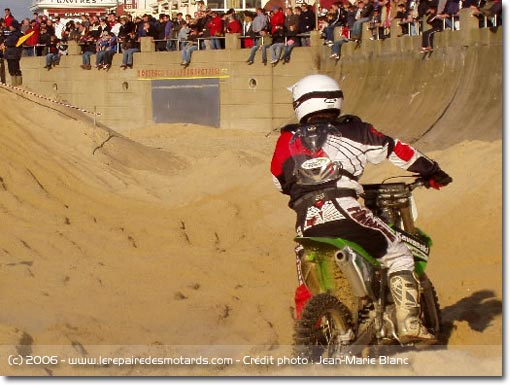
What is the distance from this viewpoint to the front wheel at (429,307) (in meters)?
7.42

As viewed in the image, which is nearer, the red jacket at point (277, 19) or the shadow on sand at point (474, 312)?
the shadow on sand at point (474, 312)

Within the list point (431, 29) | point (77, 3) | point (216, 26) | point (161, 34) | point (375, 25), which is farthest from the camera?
point (77, 3)

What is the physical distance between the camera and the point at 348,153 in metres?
6.99

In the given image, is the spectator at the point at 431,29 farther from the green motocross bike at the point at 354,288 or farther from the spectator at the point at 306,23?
the green motocross bike at the point at 354,288

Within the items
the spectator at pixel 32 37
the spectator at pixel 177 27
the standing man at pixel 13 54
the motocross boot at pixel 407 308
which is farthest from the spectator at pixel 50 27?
the motocross boot at pixel 407 308

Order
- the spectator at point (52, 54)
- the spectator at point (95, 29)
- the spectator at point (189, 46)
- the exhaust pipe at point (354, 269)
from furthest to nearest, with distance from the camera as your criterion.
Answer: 1. the spectator at point (52, 54)
2. the spectator at point (95, 29)
3. the spectator at point (189, 46)
4. the exhaust pipe at point (354, 269)

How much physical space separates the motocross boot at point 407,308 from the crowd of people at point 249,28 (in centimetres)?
1273

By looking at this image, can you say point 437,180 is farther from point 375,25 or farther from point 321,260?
point 375,25

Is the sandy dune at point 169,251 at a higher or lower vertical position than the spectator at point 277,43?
lower

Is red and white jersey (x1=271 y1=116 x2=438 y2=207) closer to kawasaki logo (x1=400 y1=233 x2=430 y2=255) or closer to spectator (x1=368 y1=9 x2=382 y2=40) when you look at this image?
kawasaki logo (x1=400 y1=233 x2=430 y2=255)

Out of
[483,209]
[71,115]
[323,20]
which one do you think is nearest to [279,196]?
[483,209]

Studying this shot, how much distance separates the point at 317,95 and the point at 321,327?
1.41 m

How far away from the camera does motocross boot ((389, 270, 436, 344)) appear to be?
6965mm

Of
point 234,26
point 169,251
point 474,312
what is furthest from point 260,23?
point 474,312
